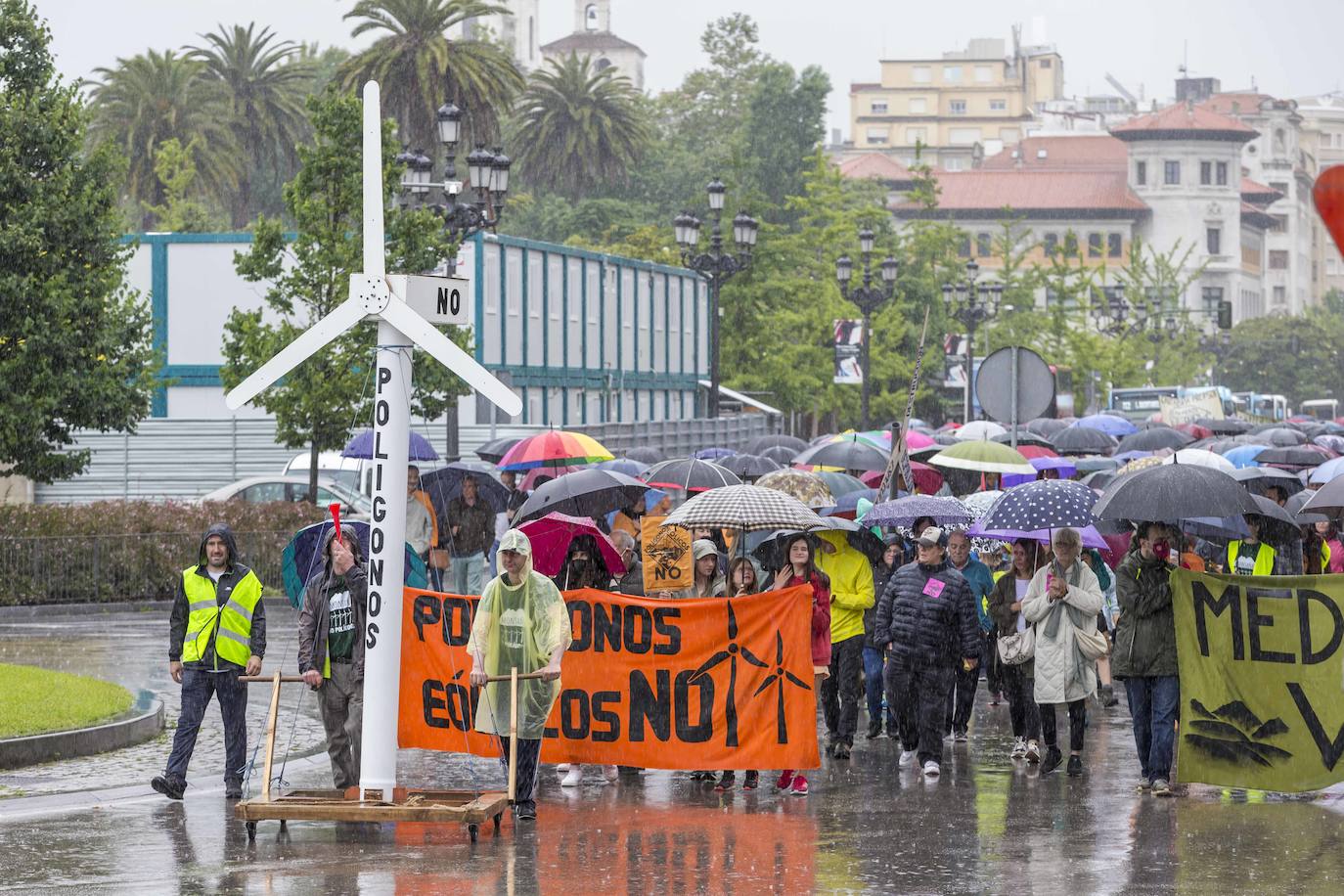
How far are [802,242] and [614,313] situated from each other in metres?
8.40

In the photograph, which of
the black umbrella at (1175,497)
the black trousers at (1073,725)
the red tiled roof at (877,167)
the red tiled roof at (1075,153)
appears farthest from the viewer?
the red tiled roof at (1075,153)

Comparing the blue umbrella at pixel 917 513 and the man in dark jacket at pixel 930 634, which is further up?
the blue umbrella at pixel 917 513

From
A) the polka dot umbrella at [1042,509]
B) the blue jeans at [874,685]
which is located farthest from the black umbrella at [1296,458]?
the blue jeans at [874,685]

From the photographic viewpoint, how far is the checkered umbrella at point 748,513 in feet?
47.9

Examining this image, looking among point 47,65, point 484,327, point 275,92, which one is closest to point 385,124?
point 47,65

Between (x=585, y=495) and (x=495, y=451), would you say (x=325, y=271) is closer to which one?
(x=495, y=451)

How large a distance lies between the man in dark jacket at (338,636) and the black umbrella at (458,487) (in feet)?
31.1

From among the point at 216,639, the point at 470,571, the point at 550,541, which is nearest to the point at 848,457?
the point at 470,571

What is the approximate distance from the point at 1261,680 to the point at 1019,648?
1.78 m

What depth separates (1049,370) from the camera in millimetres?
19625

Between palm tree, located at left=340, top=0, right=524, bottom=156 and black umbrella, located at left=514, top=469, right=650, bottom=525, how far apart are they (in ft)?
144

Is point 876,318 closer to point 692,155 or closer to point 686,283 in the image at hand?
point 686,283

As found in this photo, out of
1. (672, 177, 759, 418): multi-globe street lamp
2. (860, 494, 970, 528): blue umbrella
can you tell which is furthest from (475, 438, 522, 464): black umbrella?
(860, 494, 970, 528): blue umbrella

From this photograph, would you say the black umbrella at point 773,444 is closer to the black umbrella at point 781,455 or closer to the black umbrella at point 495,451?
the black umbrella at point 781,455
